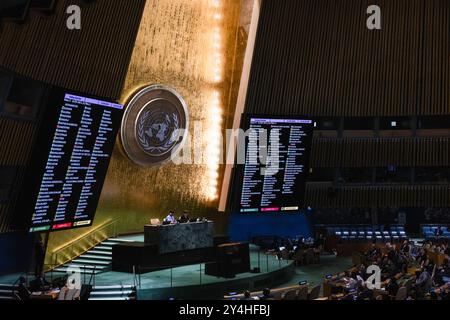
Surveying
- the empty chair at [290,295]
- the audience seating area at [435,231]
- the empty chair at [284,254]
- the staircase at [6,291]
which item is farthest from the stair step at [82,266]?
the audience seating area at [435,231]

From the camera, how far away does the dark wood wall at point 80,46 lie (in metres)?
13.9

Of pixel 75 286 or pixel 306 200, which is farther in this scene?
pixel 306 200

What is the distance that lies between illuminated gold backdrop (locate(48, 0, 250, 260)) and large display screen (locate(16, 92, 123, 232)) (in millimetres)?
2146

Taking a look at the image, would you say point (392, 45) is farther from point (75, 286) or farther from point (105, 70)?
point (75, 286)

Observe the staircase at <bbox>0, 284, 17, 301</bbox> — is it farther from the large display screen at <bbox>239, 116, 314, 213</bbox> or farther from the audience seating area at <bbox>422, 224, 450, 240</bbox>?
the audience seating area at <bbox>422, 224, 450, 240</bbox>

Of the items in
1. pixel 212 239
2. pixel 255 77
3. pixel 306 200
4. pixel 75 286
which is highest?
pixel 255 77

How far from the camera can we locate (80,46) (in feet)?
51.5

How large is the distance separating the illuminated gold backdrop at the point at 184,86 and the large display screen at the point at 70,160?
2146 millimetres

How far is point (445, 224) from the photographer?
25.6 metres

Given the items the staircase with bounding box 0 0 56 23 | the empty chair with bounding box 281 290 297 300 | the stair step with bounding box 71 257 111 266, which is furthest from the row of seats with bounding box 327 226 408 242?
the staircase with bounding box 0 0 56 23

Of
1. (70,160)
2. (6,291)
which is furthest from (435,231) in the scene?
(6,291)

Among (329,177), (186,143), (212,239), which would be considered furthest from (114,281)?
(329,177)

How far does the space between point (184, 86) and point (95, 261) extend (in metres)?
7.32

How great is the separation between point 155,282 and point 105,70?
623 centimetres
